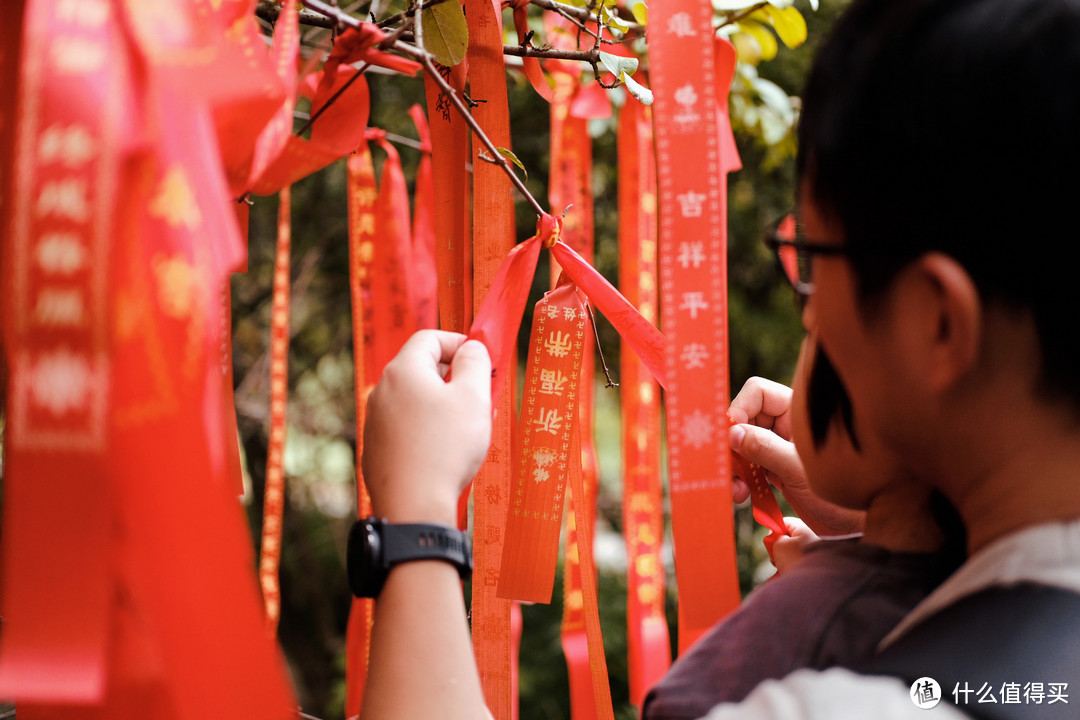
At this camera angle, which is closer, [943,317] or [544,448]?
[943,317]

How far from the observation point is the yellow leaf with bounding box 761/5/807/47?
1.11 meters

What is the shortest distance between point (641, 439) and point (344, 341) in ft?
5.85

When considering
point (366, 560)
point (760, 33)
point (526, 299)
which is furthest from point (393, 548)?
point (760, 33)

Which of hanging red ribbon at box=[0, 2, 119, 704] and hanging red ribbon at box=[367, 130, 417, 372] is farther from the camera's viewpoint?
hanging red ribbon at box=[367, 130, 417, 372]

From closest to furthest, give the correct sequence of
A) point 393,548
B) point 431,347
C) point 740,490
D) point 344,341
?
point 393,548
point 431,347
point 740,490
point 344,341

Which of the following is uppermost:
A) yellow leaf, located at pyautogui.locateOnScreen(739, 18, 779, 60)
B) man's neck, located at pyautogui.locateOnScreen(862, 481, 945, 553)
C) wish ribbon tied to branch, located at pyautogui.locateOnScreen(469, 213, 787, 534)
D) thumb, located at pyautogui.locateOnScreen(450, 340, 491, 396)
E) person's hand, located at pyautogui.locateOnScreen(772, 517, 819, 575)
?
yellow leaf, located at pyautogui.locateOnScreen(739, 18, 779, 60)

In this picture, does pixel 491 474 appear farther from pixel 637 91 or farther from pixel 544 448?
pixel 637 91

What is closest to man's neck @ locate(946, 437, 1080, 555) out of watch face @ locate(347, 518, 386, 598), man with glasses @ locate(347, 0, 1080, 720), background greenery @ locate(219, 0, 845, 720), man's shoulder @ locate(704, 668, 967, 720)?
man with glasses @ locate(347, 0, 1080, 720)

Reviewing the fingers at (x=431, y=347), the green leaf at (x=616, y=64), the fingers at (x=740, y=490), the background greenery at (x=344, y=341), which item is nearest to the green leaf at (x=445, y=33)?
the green leaf at (x=616, y=64)

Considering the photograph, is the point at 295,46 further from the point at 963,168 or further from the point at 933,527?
the point at 933,527

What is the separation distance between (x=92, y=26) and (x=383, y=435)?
11.5 inches

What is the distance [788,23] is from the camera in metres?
1.12

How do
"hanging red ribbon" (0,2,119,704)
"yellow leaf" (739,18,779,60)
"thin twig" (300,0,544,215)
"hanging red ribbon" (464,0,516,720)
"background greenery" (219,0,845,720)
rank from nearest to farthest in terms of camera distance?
"hanging red ribbon" (0,2,119,704), "thin twig" (300,0,544,215), "hanging red ribbon" (464,0,516,720), "yellow leaf" (739,18,779,60), "background greenery" (219,0,845,720)

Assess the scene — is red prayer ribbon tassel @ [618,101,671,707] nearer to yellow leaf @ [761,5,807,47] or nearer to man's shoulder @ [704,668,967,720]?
yellow leaf @ [761,5,807,47]
